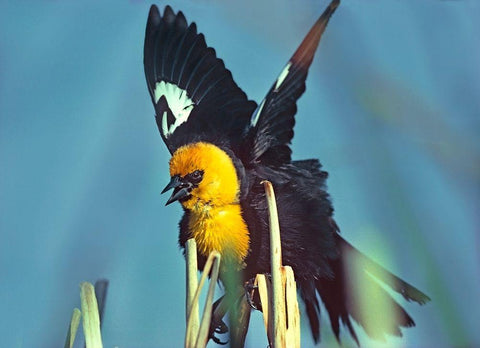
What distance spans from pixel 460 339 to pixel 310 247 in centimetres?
18

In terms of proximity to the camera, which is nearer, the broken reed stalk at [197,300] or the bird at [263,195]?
the broken reed stalk at [197,300]

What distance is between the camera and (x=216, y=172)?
2.18 ft

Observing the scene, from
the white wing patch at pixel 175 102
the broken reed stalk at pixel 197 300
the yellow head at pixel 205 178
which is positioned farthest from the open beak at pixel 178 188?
the broken reed stalk at pixel 197 300

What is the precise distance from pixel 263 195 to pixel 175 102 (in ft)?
0.74

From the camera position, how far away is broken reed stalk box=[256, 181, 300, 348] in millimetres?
418

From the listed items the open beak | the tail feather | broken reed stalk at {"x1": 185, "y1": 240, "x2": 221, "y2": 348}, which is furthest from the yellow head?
broken reed stalk at {"x1": 185, "y1": 240, "x2": 221, "y2": 348}

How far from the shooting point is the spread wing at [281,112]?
63cm

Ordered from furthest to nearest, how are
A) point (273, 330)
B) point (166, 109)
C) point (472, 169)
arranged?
point (166, 109)
point (472, 169)
point (273, 330)

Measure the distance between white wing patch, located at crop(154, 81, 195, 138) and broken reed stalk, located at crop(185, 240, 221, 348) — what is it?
1.21 ft

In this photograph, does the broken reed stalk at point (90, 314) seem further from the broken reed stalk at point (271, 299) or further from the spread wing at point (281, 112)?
the spread wing at point (281, 112)

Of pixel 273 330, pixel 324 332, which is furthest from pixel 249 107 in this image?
pixel 273 330

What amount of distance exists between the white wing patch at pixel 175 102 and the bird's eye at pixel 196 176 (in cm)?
9

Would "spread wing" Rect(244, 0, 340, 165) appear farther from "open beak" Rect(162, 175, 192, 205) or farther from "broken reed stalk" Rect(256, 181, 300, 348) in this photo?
"broken reed stalk" Rect(256, 181, 300, 348)

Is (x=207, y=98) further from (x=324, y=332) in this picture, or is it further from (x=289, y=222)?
(x=324, y=332)
